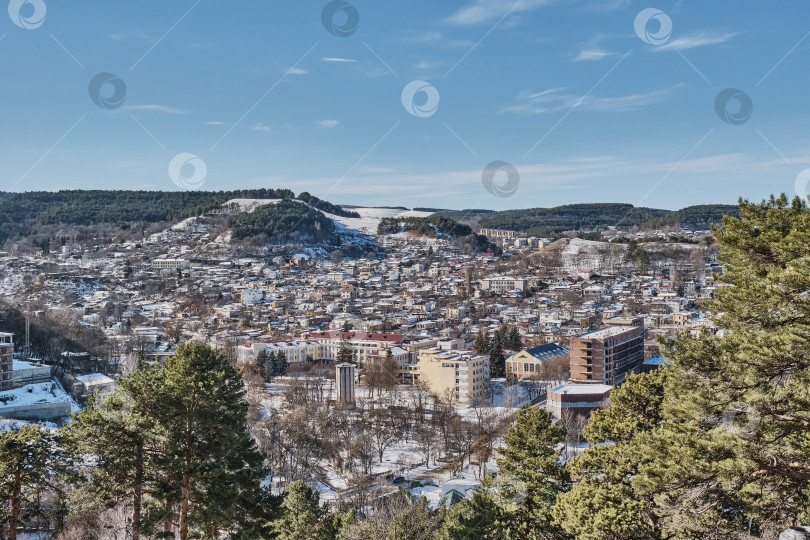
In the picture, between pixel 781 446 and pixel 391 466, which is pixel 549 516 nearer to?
pixel 781 446

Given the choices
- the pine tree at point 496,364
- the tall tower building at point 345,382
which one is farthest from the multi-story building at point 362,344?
the tall tower building at point 345,382

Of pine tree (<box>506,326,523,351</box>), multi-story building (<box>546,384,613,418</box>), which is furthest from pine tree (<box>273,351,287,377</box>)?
multi-story building (<box>546,384,613,418</box>)

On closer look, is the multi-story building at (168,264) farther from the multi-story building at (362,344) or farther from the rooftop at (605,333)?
the rooftop at (605,333)

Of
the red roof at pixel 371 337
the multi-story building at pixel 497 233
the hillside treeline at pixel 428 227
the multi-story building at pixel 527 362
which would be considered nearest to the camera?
the multi-story building at pixel 527 362

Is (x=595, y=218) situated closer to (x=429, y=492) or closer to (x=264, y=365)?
(x=264, y=365)

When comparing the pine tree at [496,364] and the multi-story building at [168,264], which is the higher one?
the multi-story building at [168,264]

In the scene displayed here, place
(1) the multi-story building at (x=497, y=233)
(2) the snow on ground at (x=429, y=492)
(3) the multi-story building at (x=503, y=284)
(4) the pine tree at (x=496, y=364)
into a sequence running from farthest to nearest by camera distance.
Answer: (1) the multi-story building at (x=497, y=233), (3) the multi-story building at (x=503, y=284), (4) the pine tree at (x=496, y=364), (2) the snow on ground at (x=429, y=492)

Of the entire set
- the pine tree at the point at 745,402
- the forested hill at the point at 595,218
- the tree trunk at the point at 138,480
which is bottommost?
the tree trunk at the point at 138,480
